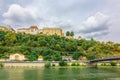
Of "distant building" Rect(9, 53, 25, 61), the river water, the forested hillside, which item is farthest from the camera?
the forested hillside

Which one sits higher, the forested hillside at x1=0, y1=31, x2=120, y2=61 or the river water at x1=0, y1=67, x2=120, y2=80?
the forested hillside at x1=0, y1=31, x2=120, y2=61

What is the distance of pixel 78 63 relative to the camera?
86875 millimetres

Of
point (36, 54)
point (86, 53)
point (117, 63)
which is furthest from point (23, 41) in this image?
point (117, 63)

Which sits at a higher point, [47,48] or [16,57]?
[47,48]

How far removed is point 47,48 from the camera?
345ft

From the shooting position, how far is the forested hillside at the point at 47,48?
9772 cm

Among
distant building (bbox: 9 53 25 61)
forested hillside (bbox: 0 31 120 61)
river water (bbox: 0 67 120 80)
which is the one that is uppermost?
forested hillside (bbox: 0 31 120 61)

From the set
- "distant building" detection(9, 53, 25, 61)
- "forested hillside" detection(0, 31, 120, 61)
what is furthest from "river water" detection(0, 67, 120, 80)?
"forested hillside" detection(0, 31, 120, 61)

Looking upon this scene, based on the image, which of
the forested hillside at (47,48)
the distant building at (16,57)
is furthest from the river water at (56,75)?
the forested hillside at (47,48)

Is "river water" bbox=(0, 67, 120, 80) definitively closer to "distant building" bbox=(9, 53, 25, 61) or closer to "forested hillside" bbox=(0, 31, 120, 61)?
"distant building" bbox=(9, 53, 25, 61)

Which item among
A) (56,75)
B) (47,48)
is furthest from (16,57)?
(56,75)

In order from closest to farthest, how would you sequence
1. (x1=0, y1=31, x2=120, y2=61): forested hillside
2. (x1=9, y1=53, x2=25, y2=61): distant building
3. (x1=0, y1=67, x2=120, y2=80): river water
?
(x1=0, y1=67, x2=120, y2=80): river water < (x1=9, y1=53, x2=25, y2=61): distant building < (x1=0, y1=31, x2=120, y2=61): forested hillside

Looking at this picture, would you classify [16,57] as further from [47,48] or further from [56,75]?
[56,75]

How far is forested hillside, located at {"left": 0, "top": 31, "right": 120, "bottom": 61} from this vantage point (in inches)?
3847
